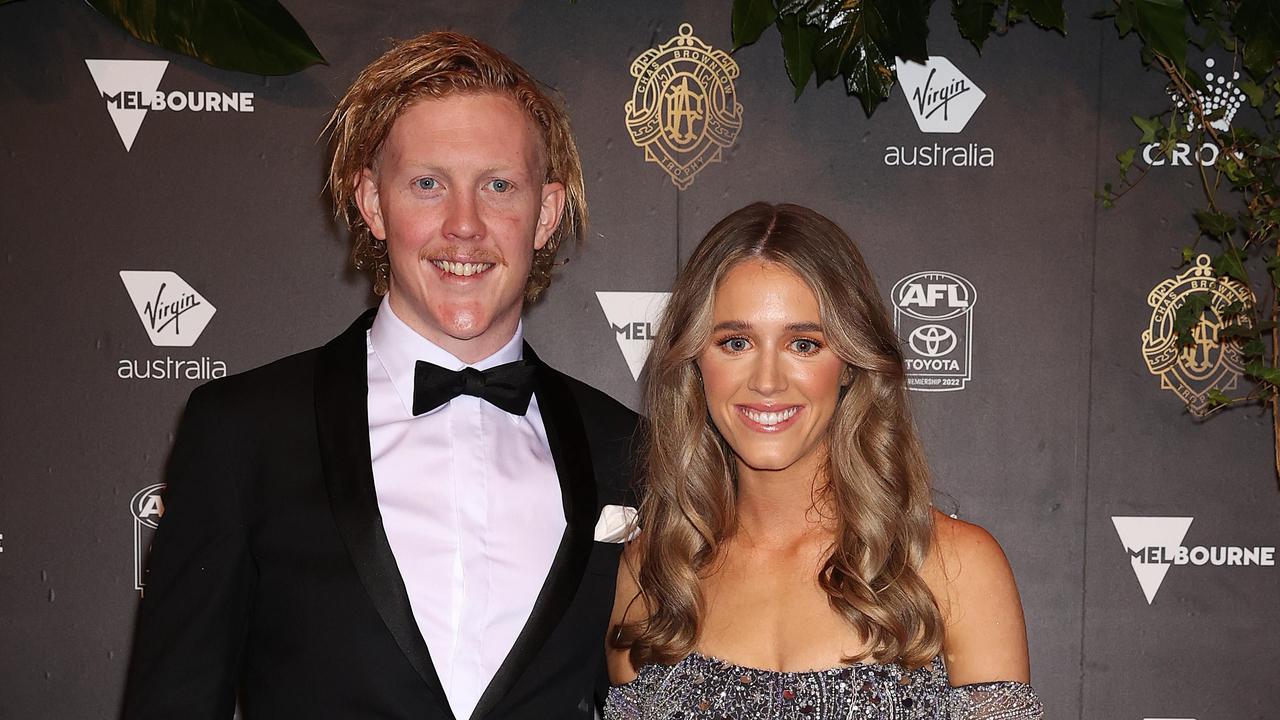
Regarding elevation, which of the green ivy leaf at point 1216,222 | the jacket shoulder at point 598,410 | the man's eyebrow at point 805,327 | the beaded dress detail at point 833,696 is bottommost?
the beaded dress detail at point 833,696

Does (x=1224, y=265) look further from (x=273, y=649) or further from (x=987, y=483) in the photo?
(x=273, y=649)

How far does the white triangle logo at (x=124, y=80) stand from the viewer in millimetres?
2699

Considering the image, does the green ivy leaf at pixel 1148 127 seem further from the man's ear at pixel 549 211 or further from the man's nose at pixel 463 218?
the man's nose at pixel 463 218

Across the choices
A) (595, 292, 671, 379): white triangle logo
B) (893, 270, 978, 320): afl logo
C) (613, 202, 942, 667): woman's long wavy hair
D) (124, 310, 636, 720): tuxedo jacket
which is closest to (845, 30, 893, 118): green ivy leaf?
(893, 270, 978, 320): afl logo

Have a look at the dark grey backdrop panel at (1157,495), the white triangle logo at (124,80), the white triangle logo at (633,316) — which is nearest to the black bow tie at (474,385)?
the white triangle logo at (633,316)

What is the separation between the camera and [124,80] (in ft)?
8.86

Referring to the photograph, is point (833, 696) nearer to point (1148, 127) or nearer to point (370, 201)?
point (370, 201)

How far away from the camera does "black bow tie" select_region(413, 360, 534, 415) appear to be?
175 centimetres

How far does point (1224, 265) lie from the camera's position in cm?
270

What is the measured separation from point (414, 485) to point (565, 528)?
0.26 metres

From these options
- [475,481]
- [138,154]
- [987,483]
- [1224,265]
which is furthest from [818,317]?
[138,154]

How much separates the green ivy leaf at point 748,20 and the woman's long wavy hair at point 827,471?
0.81 metres

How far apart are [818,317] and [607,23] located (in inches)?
48.9

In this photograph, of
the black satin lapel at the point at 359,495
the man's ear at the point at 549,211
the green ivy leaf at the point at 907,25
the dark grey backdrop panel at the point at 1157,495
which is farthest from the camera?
the dark grey backdrop panel at the point at 1157,495
